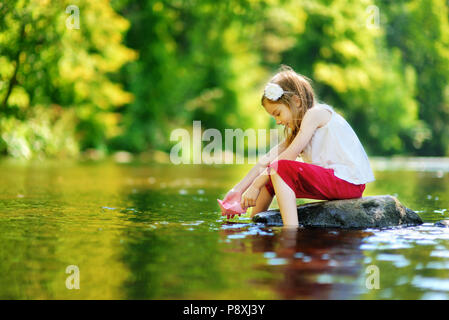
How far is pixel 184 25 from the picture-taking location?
2958 centimetres

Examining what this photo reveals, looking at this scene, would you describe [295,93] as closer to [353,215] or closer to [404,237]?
[353,215]

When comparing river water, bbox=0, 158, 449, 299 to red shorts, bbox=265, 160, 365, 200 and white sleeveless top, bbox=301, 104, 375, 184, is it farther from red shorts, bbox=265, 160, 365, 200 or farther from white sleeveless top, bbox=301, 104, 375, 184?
white sleeveless top, bbox=301, 104, 375, 184

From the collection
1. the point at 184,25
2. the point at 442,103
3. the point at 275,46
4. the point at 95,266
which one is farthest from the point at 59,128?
the point at 442,103

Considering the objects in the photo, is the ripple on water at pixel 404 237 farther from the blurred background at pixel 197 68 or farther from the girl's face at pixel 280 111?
the blurred background at pixel 197 68

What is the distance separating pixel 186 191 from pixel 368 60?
28.5 meters

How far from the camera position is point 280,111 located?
564cm

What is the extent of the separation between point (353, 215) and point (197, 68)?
92.3 feet

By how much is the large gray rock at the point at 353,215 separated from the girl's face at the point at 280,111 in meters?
0.74

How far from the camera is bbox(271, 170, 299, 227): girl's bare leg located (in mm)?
5219

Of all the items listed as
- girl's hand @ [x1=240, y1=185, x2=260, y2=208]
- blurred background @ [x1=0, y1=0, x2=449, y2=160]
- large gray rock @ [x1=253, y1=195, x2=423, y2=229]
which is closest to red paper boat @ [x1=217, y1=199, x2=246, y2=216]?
girl's hand @ [x1=240, y1=185, x2=260, y2=208]

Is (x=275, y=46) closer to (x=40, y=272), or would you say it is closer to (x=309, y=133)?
(x=309, y=133)

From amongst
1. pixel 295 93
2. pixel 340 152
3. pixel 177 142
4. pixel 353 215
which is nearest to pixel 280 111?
pixel 295 93

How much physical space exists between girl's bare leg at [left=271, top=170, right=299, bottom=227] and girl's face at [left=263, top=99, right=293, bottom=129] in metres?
0.60
